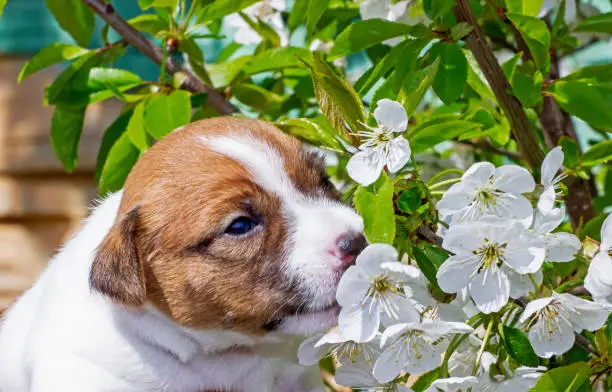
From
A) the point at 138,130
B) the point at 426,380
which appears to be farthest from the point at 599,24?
the point at 138,130

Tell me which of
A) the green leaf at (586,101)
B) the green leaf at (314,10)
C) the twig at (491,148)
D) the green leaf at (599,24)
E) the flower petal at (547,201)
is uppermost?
the green leaf at (314,10)

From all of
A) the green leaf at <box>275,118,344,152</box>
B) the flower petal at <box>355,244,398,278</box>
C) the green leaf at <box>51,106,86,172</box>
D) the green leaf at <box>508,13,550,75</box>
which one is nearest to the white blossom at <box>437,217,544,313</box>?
the flower petal at <box>355,244,398,278</box>

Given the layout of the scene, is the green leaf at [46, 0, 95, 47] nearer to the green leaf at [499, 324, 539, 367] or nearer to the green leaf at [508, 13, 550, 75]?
the green leaf at [508, 13, 550, 75]

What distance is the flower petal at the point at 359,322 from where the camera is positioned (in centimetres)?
172

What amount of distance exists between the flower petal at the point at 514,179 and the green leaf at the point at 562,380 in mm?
333

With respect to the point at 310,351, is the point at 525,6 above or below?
above

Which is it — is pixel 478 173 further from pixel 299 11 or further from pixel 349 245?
pixel 299 11

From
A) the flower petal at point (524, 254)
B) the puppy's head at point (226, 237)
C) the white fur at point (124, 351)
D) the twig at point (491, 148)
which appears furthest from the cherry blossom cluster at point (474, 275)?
the twig at point (491, 148)

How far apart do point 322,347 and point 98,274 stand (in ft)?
1.75

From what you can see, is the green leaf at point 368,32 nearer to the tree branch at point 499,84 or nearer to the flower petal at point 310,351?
the tree branch at point 499,84

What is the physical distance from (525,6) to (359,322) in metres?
0.84

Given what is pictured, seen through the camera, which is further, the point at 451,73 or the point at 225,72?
the point at 225,72

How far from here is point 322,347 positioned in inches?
77.9

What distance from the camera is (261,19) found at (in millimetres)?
2906
